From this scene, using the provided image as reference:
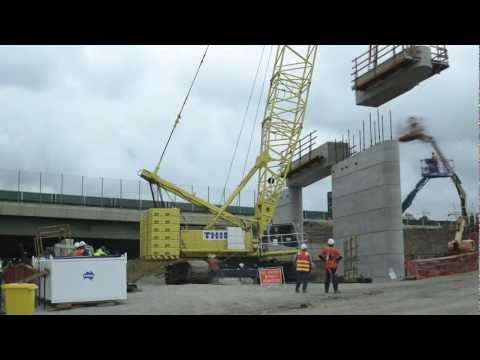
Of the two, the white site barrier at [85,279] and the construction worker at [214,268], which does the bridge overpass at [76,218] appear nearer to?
the construction worker at [214,268]

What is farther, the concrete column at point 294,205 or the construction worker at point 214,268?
the concrete column at point 294,205

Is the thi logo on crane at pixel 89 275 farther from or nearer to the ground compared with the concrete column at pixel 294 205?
nearer to the ground

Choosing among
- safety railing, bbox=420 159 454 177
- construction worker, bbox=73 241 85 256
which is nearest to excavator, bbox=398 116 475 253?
safety railing, bbox=420 159 454 177

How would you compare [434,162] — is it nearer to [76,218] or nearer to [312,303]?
[76,218]

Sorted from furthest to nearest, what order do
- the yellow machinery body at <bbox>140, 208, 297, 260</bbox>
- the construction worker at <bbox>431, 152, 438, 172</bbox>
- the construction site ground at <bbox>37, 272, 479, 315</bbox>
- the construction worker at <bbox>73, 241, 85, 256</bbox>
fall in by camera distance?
the construction worker at <bbox>431, 152, 438, 172</bbox> → the yellow machinery body at <bbox>140, 208, 297, 260</bbox> → the construction worker at <bbox>73, 241, 85, 256</bbox> → the construction site ground at <bbox>37, 272, 479, 315</bbox>

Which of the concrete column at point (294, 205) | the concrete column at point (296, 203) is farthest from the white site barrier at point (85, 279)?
the concrete column at point (296, 203)

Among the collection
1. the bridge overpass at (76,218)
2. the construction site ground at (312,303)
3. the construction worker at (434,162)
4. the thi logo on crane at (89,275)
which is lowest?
the construction site ground at (312,303)

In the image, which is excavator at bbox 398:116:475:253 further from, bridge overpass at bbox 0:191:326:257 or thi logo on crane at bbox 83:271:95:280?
thi logo on crane at bbox 83:271:95:280

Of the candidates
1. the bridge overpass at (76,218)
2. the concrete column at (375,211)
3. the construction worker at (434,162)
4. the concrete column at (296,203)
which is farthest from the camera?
the bridge overpass at (76,218)

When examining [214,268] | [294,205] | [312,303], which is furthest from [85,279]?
[294,205]
